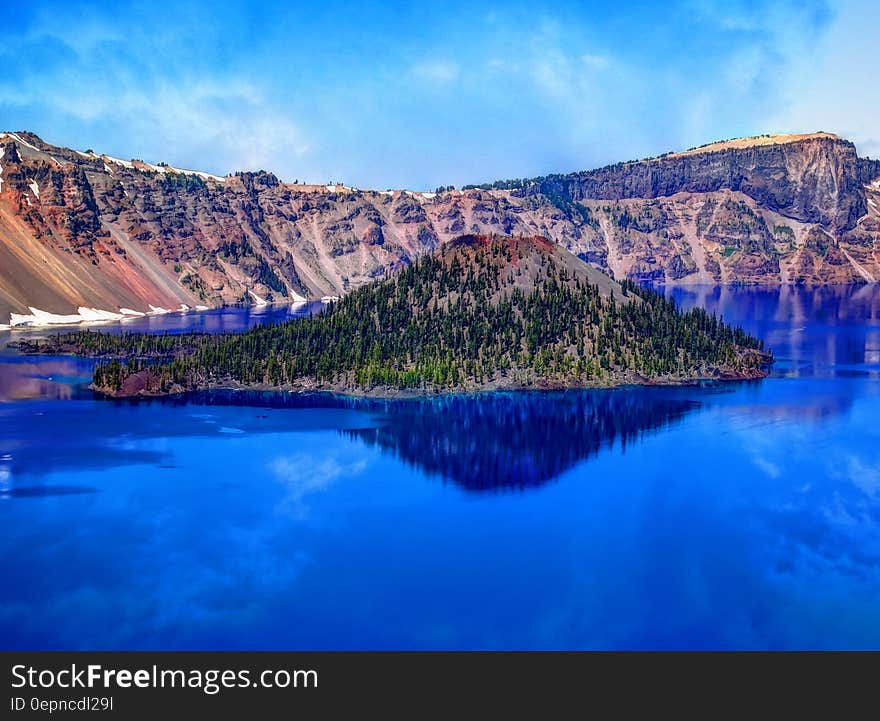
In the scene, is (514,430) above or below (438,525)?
above

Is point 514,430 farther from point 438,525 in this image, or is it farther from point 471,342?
point 471,342

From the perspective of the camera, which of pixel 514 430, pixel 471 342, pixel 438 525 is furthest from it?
pixel 471 342

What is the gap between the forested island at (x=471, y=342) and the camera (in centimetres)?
14300

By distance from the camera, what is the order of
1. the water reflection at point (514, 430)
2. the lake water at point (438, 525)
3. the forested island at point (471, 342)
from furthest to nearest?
the forested island at point (471, 342) → the water reflection at point (514, 430) → the lake water at point (438, 525)

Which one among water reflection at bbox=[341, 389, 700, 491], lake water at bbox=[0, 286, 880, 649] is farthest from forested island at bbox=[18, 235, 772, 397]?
lake water at bbox=[0, 286, 880, 649]

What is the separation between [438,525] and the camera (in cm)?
7719

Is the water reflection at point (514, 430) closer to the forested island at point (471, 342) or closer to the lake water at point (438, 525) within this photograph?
the lake water at point (438, 525)

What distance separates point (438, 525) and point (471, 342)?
7667cm

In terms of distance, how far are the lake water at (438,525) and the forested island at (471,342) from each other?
11.7 meters

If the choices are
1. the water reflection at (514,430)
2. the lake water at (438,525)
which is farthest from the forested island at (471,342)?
the lake water at (438,525)

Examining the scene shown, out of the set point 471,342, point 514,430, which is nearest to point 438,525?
point 514,430

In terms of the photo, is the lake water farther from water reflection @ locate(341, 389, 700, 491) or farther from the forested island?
the forested island

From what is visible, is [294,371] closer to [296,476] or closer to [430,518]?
[296,476]

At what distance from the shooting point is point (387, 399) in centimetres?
13512
